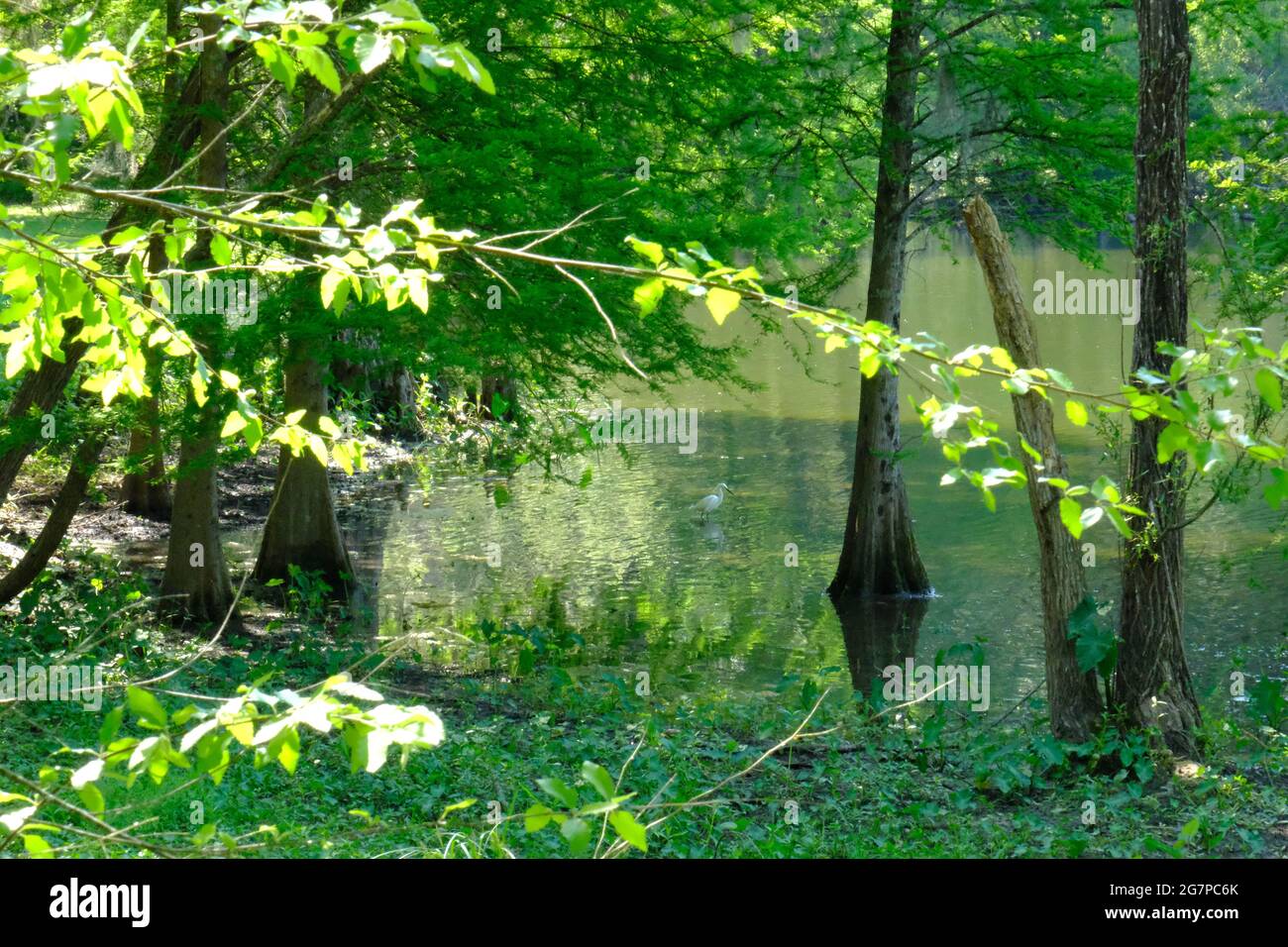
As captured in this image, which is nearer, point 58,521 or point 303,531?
point 58,521

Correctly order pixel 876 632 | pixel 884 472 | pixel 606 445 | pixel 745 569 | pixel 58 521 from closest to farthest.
Result: pixel 58 521
pixel 606 445
pixel 876 632
pixel 884 472
pixel 745 569

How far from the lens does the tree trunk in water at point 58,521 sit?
10180 mm

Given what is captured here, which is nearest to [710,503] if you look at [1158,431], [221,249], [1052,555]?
[1052,555]

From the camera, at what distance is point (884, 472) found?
48.4ft

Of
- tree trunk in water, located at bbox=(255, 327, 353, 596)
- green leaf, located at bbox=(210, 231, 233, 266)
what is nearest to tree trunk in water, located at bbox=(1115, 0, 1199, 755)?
green leaf, located at bbox=(210, 231, 233, 266)

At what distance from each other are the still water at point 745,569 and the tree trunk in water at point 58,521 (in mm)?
3427

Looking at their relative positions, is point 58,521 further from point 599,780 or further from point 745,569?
point 599,780

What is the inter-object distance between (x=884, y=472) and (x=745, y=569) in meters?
2.20

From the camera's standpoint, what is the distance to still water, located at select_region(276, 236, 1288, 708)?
12.0m

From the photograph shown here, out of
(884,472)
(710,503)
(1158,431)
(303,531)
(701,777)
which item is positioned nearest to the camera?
(701,777)

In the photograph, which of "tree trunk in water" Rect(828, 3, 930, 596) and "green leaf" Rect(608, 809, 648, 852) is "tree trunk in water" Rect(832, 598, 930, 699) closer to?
"tree trunk in water" Rect(828, 3, 930, 596)

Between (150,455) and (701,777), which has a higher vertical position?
(150,455)

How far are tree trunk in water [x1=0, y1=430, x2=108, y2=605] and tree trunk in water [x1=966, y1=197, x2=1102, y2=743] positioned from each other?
7087 mm

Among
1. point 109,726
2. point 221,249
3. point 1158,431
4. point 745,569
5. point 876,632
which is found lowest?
point 876,632
